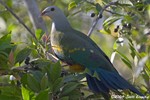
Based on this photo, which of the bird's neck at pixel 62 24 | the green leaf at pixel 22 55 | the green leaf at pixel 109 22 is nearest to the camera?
the green leaf at pixel 22 55

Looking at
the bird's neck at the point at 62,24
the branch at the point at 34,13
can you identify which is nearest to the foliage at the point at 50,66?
the branch at the point at 34,13

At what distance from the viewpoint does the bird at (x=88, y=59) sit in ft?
8.55

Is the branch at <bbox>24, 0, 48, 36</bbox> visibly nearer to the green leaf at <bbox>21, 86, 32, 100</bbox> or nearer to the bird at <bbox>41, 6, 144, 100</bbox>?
the bird at <bbox>41, 6, 144, 100</bbox>

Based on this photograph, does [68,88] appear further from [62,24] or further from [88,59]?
[62,24]

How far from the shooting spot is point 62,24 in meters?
3.69

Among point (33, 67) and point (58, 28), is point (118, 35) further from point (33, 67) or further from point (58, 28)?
point (33, 67)

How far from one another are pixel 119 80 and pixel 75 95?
0.60 metres

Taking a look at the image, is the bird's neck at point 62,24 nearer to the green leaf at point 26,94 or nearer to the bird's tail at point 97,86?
the bird's tail at point 97,86

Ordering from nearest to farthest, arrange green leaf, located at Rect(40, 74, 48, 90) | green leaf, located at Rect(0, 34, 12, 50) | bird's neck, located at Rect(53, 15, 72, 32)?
1. green leaf, located at Rect(40, 74, 48, 90)
2. green leaf, located at Rect(0, 34, 12, 50)
3. bird's neck, located at Rect(53, 15, 72, 32)

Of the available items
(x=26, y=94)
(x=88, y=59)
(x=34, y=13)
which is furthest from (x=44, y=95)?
(x=34, y=13)

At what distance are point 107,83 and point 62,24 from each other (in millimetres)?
1127

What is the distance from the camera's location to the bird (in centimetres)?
261

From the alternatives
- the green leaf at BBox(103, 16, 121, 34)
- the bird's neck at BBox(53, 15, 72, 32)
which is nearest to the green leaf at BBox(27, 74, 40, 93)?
the green leaf at BBox(103, 16, 121, 34)

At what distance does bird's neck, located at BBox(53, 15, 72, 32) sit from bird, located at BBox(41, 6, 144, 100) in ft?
0.11
